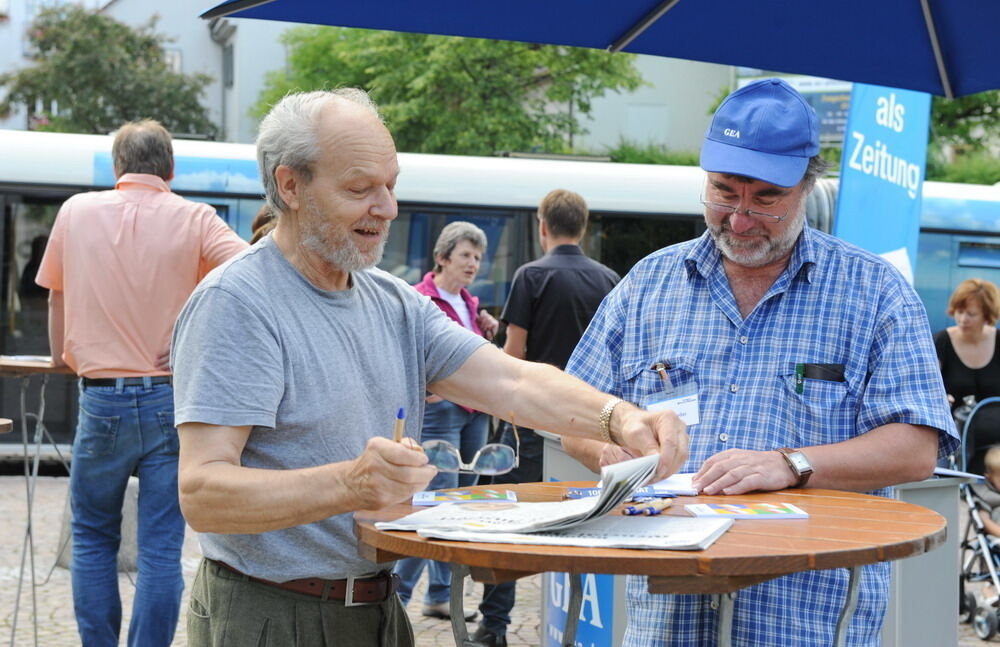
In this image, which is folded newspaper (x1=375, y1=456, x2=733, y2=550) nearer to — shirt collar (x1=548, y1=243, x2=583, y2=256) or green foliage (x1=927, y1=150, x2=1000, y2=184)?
shirt collar (x1=548, y1=243, x2=583, y2=256)

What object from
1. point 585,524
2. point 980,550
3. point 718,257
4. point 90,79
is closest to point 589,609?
point 718,257

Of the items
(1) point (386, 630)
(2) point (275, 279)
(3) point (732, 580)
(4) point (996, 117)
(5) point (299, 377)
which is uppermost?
(4) point (996, 117)

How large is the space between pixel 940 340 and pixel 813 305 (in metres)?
5.89

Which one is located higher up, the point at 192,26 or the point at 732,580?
the point at 192,26

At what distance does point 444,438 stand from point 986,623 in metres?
2.88

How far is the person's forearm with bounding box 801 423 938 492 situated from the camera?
256 centimetres

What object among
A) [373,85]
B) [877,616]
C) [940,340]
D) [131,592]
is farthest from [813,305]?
[373,85]

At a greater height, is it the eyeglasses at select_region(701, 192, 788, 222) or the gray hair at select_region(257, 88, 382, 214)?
the gray hair at select_region(257, 88, 382, 214)

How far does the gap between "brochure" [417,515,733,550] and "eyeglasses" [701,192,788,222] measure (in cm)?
82

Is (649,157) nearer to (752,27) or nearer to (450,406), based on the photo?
(450,406)

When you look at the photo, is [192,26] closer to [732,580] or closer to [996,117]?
[996,117]

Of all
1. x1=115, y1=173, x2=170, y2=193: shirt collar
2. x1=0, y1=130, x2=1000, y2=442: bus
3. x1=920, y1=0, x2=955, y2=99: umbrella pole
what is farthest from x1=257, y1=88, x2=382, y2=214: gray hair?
x1=0, y1=130, x2=1000, y2=442: bus

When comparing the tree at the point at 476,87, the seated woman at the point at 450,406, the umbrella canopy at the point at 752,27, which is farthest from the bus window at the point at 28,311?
the tree at the point at 476,87

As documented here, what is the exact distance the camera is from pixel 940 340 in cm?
816
